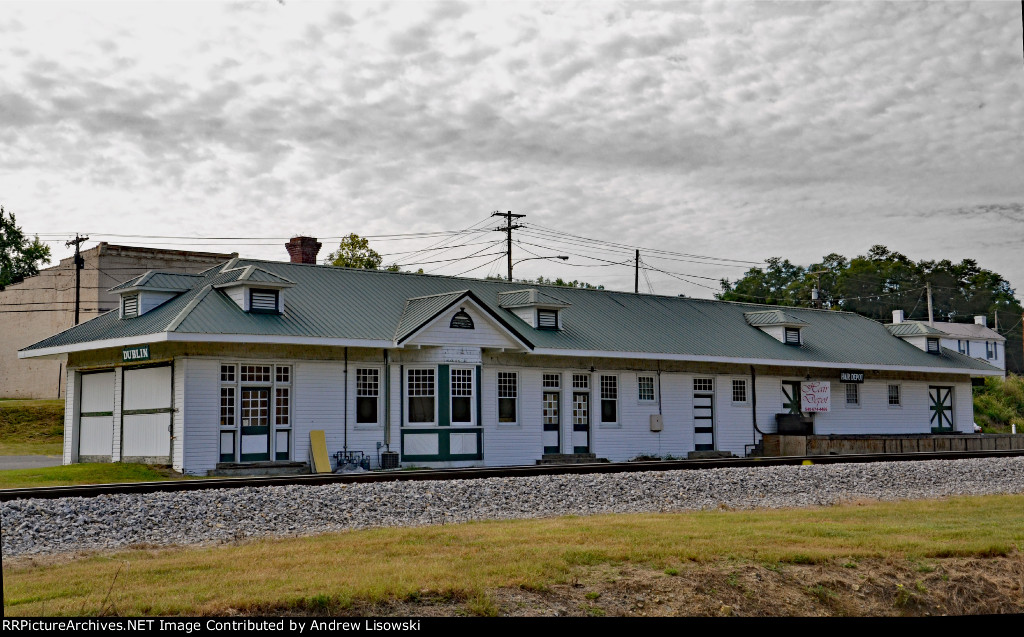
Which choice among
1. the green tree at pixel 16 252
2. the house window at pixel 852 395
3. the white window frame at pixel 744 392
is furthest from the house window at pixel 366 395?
the green tree at pixel 16 252

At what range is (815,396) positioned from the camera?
3472cm

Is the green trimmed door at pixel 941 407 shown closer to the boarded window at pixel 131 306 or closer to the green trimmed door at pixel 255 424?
the green trimmed door at pixel 255 424

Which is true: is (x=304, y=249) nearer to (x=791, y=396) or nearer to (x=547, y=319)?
(x=547, y=319)

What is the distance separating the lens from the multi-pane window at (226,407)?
76.2 feet

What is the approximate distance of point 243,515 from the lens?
13148 millimetres

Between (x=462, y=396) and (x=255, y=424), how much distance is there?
5381mm

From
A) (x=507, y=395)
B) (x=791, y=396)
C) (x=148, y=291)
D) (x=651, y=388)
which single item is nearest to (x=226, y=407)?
(x=148, y=291)

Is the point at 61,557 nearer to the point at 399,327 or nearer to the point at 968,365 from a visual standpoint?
the point at 399,327

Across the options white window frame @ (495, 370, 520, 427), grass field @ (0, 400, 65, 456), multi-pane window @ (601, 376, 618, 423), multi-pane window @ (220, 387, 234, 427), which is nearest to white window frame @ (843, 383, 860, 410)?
multi-pane window @ (601, 376, 618, 423)

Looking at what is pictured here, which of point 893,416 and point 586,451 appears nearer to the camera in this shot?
point 586,451

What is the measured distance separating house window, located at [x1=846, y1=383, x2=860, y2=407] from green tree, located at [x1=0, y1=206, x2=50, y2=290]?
4646 cm

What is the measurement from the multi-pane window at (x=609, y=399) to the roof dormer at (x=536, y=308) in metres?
2.11

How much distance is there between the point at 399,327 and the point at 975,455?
15.6 metres
